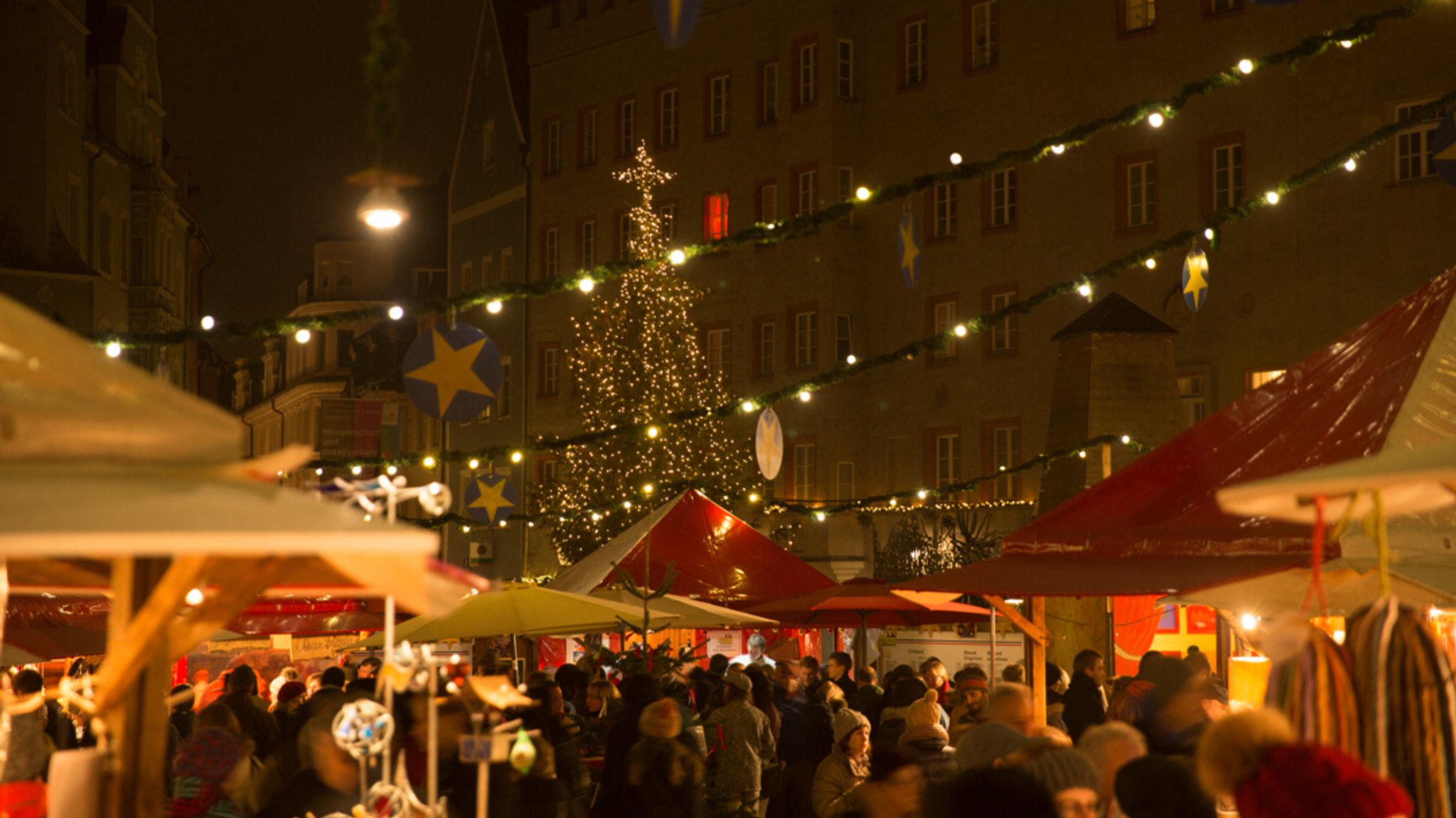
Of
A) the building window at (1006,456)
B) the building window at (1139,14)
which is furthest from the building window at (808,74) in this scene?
the building window at (1006,456)

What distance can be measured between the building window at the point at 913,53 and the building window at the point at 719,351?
737 cm

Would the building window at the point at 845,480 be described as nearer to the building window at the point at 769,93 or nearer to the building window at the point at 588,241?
the building window at the point at 769,93

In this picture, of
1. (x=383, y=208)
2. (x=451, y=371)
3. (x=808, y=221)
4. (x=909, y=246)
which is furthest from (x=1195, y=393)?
(x=383, y=208)

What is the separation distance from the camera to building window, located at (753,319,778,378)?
40906 millimetres

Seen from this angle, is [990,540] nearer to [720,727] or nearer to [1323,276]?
[1323,276]

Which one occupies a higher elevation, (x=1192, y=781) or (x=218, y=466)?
(x=218, y=466)

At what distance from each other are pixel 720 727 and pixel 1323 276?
2134 centimetres

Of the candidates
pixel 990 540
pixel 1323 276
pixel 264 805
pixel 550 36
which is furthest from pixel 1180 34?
pixel 264 805

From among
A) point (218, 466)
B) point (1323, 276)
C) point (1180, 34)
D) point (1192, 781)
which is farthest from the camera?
point (1180, 34)

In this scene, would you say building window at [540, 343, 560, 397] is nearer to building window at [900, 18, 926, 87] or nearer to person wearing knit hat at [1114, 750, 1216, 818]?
building window at [900, 18, 926, 87]

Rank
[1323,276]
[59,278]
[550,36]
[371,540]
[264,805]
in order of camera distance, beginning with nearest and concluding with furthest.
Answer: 1. [371,540]
2. [264,805]
3. [1323,276]
4. [59,278]
5. [550,36]

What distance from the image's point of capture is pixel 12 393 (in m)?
4.14

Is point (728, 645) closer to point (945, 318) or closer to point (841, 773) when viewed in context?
point (945, 318)

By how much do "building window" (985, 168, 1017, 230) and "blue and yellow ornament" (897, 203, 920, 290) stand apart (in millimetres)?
23548
